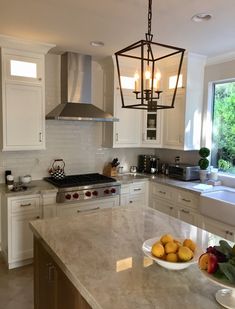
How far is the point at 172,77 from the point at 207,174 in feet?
4.91

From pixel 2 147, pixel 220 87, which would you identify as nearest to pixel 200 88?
pixel 220 87

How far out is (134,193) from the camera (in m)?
→ 4.04

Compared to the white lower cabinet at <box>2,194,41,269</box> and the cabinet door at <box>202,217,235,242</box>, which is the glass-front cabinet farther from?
the white lower cabinet at <box>2,194,41,269</box>

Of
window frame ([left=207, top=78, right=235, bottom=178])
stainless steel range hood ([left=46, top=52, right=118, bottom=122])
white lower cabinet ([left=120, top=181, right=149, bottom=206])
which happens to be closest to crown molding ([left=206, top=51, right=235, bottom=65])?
window frame ([left=207, top=78, right=235, bottom=178])

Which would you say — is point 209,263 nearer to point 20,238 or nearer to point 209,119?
point 20,238

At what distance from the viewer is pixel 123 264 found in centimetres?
152

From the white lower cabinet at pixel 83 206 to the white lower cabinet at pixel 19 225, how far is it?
0.91 feet

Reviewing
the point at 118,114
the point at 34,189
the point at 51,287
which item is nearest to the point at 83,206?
the point at 34,189

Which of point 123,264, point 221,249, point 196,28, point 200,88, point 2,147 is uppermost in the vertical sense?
point 196,28

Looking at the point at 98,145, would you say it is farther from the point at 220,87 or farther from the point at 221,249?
the point at 221,249

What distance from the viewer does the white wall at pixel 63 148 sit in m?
3.73

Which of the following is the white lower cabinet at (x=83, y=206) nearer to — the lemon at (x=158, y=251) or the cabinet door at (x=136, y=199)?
the cabinet door at (x=136, y=199)

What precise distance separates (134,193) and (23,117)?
186 centimetres

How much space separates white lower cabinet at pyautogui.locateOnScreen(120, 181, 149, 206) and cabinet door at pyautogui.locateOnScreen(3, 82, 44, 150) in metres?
1.32
